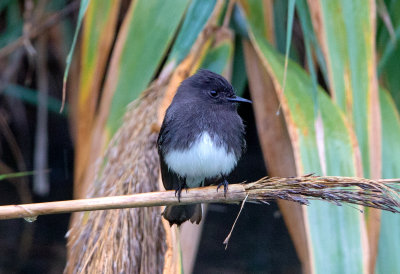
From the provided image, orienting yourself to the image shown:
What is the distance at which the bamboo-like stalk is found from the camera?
136 cm

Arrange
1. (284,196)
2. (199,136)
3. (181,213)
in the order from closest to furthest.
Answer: (284,196)
(181,213)
(199,136)

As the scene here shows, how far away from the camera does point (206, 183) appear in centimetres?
240

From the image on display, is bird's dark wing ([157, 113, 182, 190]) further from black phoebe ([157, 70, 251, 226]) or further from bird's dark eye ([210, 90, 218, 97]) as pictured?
bird's dark eye ([210, 90, 218, 97])

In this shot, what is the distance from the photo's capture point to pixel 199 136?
222 centimetres

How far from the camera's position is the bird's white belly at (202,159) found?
219cm

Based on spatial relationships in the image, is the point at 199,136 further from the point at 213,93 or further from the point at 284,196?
the point at 284,196

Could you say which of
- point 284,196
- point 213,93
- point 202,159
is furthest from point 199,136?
point 284,196

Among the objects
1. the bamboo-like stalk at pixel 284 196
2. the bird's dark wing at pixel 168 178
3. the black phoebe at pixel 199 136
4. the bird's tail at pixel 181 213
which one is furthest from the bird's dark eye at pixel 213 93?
the bamboo-like stalk at pixel 284 196

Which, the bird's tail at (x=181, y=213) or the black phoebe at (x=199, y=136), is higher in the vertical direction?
the black phoebe at (x=199, y=136)

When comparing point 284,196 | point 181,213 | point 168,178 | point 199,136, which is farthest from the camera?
point 168,178

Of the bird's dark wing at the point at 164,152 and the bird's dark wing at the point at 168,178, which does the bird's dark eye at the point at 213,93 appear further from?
the bird's dark wing at the point at 168,178

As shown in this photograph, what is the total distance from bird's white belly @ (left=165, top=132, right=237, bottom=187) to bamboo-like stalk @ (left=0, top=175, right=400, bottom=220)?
25.5 inches

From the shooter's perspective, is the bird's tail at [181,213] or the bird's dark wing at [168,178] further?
the bird's dark wing at [168,178]

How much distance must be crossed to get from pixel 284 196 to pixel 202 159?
0.80m
